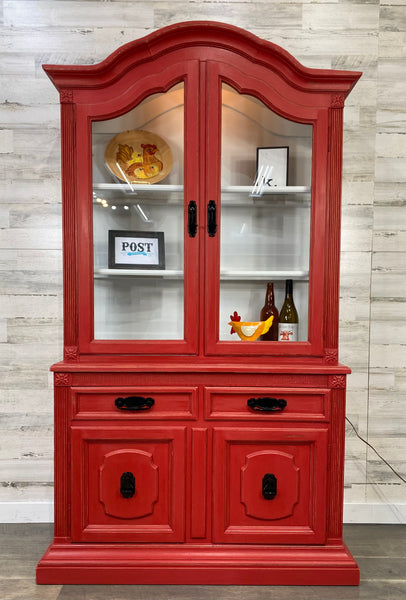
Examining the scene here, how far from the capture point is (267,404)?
1.85 m

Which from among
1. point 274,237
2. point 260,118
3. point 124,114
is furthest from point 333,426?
point 124,114

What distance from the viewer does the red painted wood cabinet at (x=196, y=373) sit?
1.82m

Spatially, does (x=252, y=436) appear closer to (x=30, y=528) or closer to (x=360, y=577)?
(x=360, y=577)

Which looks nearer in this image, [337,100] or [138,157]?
[337,100]

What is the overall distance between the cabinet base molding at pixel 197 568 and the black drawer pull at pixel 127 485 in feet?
0.79

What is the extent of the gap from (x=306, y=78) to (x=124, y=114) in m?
0.73

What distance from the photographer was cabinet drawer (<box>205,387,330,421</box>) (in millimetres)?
1848

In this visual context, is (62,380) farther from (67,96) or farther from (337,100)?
(337,100)

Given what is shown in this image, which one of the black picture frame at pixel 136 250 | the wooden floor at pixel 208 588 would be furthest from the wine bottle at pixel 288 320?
the wooden floor at pixel 208 588

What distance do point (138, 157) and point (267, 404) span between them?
3.80 ft

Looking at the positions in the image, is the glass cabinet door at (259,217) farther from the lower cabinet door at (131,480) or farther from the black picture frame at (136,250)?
the lower cabinet door at (131,480)

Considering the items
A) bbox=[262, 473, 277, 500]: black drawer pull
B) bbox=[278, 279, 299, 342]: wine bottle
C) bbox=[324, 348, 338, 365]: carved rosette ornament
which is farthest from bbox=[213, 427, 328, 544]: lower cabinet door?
bbox=[278, 279, 299, 342]: wine bottle

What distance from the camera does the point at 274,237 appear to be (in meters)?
1.95

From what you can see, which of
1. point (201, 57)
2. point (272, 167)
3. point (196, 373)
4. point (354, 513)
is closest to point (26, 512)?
point (196, 373)
